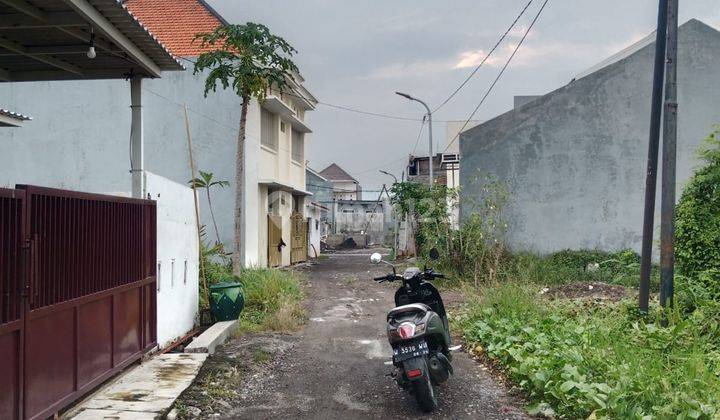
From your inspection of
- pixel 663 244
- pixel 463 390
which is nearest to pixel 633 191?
pixel 663 244

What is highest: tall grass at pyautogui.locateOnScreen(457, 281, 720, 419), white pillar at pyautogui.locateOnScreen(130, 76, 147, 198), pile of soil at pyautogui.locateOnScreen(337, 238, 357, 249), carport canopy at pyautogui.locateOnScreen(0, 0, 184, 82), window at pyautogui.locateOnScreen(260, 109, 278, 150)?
window at pyautogui.locateOnScreen(260, 109, 278, 150)

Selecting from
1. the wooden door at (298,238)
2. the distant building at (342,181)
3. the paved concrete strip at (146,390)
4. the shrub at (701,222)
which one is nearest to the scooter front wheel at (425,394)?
the paved concrete strip at (146,390)

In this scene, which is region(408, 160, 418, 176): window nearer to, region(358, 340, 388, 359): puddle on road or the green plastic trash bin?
the green plastic trash bin

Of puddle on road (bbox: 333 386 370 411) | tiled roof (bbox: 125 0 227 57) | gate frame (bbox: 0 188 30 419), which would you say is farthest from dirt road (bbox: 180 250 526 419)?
tiled roof (bbox: 125 0 227 57)

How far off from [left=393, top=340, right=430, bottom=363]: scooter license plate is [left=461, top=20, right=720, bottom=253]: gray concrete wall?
432 inches

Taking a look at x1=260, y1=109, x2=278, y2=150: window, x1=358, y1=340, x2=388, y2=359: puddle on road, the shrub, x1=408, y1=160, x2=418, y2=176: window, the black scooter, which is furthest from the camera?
x1=408, y1=160, x2=418, y2=176: window

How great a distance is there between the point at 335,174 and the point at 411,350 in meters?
62.5

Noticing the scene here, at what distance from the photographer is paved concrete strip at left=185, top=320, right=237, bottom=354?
6703 millimetres

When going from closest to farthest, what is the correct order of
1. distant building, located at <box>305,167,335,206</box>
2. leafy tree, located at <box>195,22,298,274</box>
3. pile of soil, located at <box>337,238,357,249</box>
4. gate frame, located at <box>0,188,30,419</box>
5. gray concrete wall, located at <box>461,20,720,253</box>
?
gate frame, located at <box>0,188,30,419</box>, leafy tree, located at <box>195,22,298,274</box>, gray concrete wall, located at <box>461,20,720,253</box>, distant building, located at <box>305,167,335,206</box>, pile of soil, located at <box>337,238,357,249</box>

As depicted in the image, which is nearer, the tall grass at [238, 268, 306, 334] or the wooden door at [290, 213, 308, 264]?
the tall grass at [238, 268, 306, 334]

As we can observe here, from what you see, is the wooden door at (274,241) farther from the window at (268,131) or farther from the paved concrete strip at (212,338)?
the paved concrete strip at (212,338)

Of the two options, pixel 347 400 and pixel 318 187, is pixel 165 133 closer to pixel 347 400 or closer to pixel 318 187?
pixel 347 400

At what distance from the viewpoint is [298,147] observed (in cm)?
2245

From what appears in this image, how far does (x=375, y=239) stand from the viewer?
4731 cm
